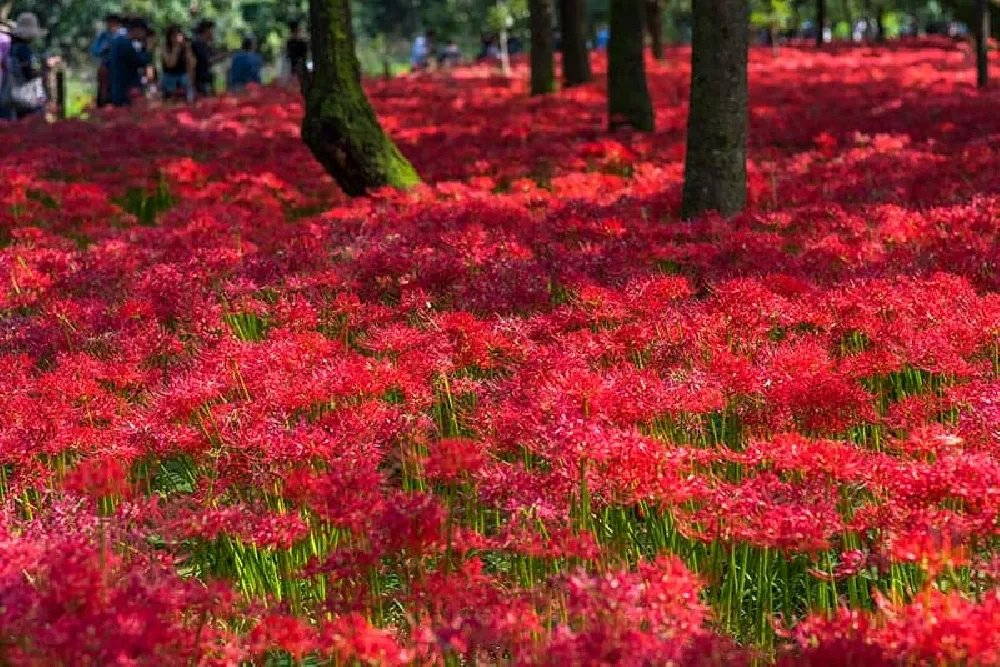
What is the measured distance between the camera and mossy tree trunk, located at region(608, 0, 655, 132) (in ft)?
44.6

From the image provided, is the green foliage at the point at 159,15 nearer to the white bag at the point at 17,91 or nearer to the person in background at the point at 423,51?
the person in background at the point at 423,51

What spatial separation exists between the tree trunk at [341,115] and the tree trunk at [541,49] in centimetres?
889

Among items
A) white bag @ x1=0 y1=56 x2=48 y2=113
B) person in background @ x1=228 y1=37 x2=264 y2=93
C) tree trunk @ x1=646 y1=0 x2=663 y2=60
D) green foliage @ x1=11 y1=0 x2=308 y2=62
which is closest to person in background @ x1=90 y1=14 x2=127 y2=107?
white bag @ x1=0 y1=56 x2=48 y2=113

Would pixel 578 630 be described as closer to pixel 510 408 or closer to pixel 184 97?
pixel 510 408

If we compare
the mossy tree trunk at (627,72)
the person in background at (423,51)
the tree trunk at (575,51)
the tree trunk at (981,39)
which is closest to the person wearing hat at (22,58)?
the tree trunk at (575,51)

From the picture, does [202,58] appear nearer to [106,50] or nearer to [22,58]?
[106,50]

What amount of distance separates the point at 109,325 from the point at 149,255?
5.50 ft

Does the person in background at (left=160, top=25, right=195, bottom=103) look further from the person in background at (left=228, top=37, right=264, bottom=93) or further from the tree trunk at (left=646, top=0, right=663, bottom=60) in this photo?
the tree trunk at (left=646, top=0, right=663, bottom=60)

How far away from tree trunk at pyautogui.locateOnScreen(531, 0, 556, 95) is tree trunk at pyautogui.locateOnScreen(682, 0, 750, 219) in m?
10.9

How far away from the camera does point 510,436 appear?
383 cm

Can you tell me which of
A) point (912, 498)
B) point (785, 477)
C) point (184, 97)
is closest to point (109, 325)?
point (785, 477)

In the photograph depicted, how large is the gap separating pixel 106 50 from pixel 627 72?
1291 cm

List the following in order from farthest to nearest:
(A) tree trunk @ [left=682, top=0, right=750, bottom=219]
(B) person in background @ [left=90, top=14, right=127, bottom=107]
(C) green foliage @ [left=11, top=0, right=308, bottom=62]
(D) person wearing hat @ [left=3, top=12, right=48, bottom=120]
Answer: (C) green foliage @ [left=11, top=0, right=308, bottom=62], (B) person in background @ [left=90, top=14, right=127, bottom=107], (D) person wearing hat @ [left=3, top=12, right=48, bottom=120], (A) tree trunk @ [left=682, top=0, right=750, bottom=219]

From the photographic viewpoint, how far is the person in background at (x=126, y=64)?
20.1 metres
